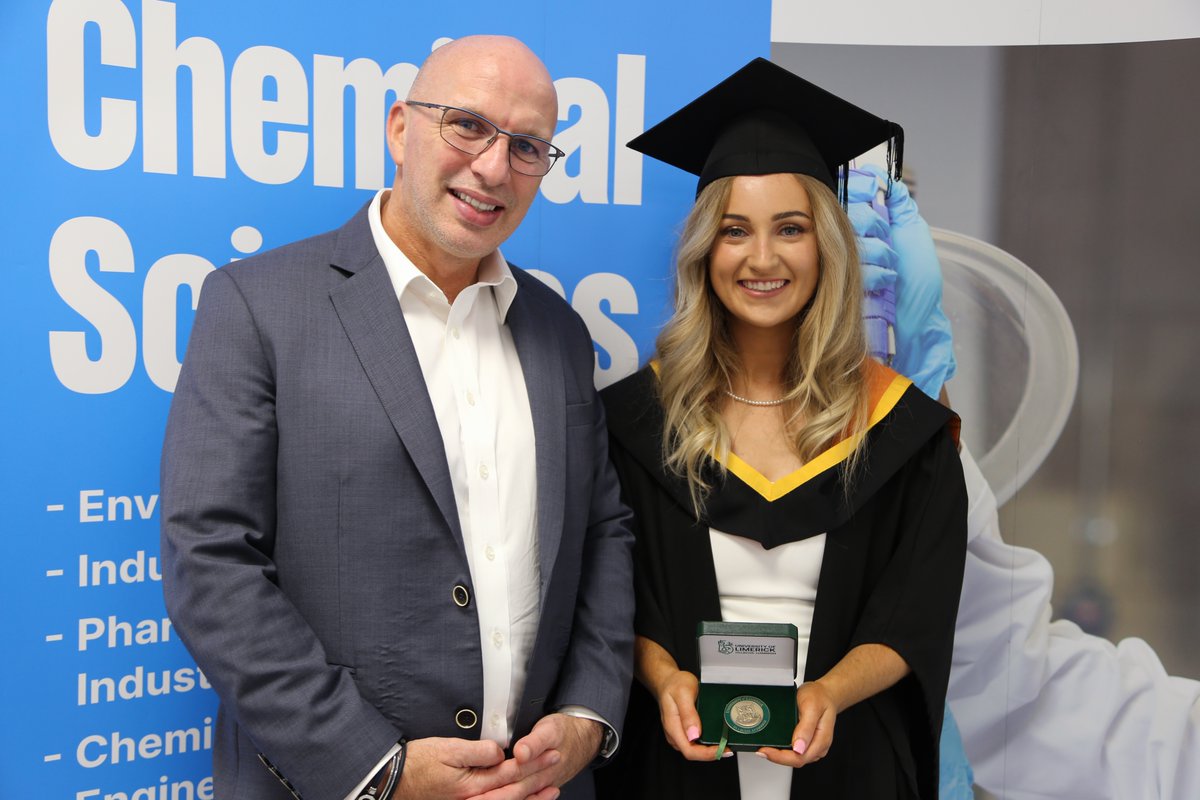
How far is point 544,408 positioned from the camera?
198 cm

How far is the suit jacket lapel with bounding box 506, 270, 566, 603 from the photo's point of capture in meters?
1.90

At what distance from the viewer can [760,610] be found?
2193mm

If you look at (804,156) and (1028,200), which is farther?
(1028,200)

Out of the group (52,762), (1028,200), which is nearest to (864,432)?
(1028,200)

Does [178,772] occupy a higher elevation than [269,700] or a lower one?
lower

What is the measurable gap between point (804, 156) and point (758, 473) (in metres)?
0.77

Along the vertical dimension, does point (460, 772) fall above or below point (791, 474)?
below

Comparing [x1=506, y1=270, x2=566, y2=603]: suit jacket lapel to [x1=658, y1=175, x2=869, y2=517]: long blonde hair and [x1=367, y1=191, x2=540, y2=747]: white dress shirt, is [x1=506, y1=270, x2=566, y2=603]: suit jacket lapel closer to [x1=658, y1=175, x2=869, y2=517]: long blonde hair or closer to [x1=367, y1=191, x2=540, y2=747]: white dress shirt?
[x1=367, y1=191, x2=540, y2=747]: white dress shirt

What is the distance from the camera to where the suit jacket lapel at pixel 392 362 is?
1749 millimetres

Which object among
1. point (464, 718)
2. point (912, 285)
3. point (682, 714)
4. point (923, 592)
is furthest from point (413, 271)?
point (912, 285)

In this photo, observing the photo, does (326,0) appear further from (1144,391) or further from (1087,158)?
(1144,391)

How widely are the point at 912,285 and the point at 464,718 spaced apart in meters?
1.90

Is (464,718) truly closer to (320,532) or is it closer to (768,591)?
(320,532)

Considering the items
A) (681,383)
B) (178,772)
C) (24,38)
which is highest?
(24,38)
